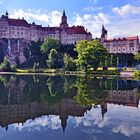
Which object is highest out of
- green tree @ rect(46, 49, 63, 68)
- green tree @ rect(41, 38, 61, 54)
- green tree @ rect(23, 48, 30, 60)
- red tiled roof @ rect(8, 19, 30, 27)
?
red tiled roof @ rect(8, 19, 30, 27)

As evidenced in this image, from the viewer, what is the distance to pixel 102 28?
154750mm

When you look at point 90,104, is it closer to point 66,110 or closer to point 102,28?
point 66,110

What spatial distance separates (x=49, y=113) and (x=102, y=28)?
13671cm

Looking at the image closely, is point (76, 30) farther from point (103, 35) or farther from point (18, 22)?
point (18, 22)

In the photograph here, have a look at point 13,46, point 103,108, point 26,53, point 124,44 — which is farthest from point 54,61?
point 103,108

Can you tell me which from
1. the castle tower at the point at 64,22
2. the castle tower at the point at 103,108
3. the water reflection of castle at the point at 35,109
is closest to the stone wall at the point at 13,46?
the castle tower at the point at 64,22

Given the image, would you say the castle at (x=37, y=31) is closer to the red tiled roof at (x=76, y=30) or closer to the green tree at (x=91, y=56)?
the red tiled roof at (x=76, y=30)

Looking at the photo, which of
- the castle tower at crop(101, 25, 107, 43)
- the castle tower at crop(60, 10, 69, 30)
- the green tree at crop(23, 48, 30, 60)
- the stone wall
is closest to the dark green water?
the green tree at crop(23, 48, 30, 60)

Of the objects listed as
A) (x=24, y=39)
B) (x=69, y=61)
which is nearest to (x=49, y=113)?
(x=69, y=61)

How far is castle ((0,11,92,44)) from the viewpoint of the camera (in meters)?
136

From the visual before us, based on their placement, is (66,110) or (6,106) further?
(6,106)

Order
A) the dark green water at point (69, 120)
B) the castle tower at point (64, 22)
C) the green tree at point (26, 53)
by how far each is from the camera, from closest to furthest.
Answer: the dark green water at point (69, 120) → the green tree at point (26, 53) → the castle tower at point (64, 22)

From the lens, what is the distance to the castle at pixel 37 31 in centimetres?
13600

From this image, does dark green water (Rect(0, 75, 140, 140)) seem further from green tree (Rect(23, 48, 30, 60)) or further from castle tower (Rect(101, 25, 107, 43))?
castle tower (Rect(101, 25, 107, 43))
